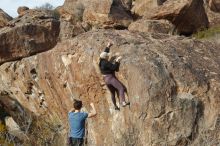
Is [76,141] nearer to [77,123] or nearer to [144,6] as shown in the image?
[77,123]

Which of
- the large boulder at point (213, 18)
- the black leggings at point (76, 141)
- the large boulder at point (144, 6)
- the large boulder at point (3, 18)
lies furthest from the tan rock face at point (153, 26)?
the black leggings at point (76, 141)

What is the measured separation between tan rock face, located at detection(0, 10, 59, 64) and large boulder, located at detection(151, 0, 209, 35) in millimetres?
5203

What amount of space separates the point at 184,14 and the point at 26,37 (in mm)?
7770

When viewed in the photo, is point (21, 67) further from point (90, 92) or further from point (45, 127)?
point (90, 92)

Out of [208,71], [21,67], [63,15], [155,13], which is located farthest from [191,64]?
[63,15]

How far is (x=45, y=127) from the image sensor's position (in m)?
19.2

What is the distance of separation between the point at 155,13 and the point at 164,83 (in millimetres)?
14936

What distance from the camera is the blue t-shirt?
42.9 ft

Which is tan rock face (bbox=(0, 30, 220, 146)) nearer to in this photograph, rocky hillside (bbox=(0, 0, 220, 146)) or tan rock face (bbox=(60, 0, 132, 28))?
rocky hillside (bbox=(0, 0, 220, 146))

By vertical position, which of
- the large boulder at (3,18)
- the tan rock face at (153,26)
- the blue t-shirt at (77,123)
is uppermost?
the large boulder at (3,18)

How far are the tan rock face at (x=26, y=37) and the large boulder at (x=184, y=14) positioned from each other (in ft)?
17.1

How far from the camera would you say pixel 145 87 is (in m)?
14.6

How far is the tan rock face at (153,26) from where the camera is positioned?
26.9 m

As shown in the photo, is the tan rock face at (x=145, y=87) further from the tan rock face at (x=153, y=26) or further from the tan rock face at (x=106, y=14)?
the tan rock face at (x=106, y=14)
